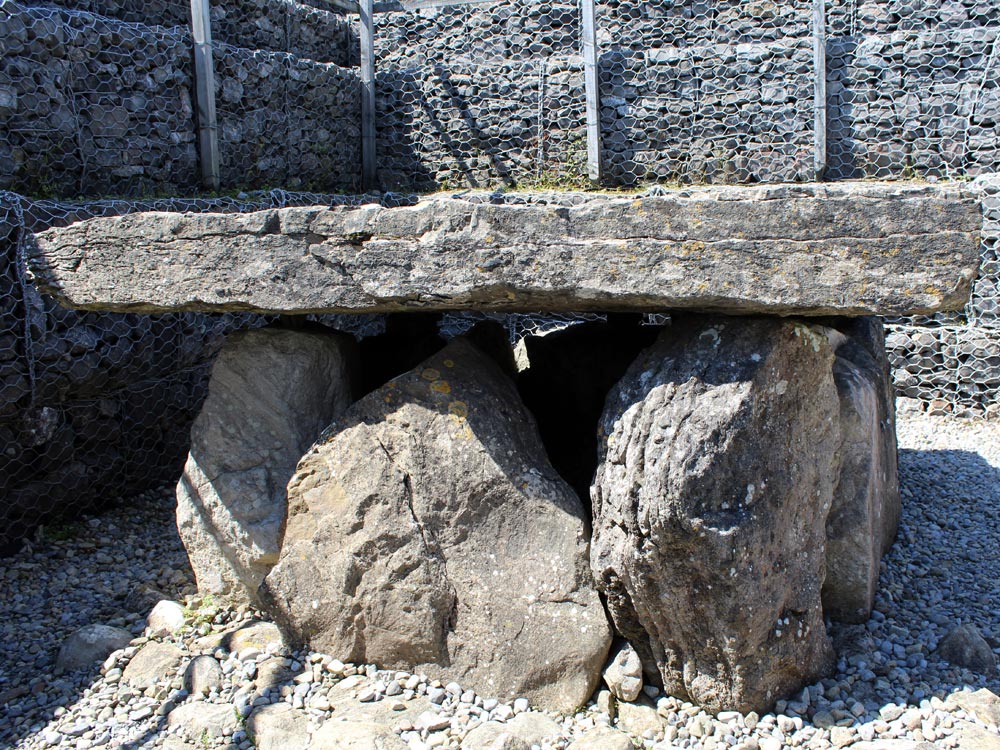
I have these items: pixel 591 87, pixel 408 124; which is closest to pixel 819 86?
pixel 591 87

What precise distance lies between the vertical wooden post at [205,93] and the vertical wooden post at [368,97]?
70.4 inches

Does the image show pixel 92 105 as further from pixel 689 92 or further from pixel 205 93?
pixel 689 92

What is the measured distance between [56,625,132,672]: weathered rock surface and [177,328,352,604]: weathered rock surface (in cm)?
36

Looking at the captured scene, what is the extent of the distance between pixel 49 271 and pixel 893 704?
10.8ft

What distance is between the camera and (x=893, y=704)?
2.93 metres

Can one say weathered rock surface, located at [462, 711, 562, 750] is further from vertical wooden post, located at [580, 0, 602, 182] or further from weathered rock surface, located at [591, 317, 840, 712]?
vertical wooden post, located at [580, 0, 602, 182]

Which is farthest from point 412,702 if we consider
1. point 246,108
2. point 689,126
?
point 689,126

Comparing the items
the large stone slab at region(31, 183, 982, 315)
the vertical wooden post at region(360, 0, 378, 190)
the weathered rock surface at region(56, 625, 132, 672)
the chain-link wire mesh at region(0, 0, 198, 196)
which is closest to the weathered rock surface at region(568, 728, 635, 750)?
the large stone slab at region(31, 183, 982, 315)

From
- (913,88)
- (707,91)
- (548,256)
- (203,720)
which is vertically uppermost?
(707,91)

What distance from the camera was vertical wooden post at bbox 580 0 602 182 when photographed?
723cm

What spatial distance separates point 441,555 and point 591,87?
17.3 feet

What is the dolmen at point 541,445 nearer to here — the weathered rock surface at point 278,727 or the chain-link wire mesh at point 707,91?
the weathered rock surface at point 278,727

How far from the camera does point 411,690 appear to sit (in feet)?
10.1

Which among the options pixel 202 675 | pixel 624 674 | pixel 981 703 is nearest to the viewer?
pixel 981 703
